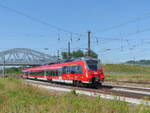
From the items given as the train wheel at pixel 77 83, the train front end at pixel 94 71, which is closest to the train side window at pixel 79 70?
the train front end at pixel 94 71

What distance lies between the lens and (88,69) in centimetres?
2266

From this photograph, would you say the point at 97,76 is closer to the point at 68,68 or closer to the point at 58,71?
the point at 68,68

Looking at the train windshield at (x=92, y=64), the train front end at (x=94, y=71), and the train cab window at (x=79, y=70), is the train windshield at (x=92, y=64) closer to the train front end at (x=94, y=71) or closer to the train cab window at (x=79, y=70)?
the train front end at (x=94, y=71)

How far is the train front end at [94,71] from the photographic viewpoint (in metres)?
22.4

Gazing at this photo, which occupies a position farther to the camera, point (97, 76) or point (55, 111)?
point (97, 76)

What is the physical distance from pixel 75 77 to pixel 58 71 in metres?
6.11

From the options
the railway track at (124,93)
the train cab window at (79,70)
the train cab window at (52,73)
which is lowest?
the railway track at (124,93)

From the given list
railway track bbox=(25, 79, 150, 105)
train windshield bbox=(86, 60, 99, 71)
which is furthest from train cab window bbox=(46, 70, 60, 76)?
railway track bbox=(25, 79, 150, 105)

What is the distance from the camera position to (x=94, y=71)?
894 inches

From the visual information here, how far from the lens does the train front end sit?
22391mm

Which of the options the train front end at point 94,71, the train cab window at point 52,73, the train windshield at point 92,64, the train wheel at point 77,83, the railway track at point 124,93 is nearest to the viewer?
the railway track at point 124,93

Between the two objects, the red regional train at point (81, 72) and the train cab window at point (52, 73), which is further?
the train cab window at point (52, 73)

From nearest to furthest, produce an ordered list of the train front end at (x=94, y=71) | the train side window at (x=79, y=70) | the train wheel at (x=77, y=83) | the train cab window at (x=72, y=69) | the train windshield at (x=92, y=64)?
the train front end at (x=94, y=71), the train windshield at (x=92, y=64), the train side window at (x=79, y=70), the train cab window at (x=72, y=69), the train wheel at (x=77, y=83)

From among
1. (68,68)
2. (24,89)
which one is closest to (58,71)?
(68,68)
